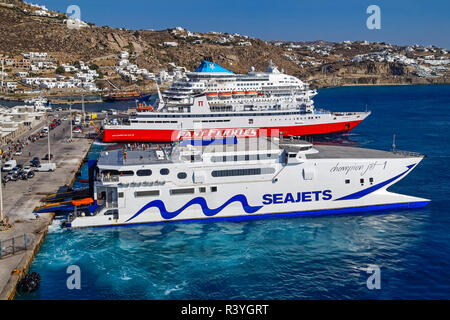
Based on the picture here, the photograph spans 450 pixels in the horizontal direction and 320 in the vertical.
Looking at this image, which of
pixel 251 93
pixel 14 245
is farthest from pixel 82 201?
pixel 251 93

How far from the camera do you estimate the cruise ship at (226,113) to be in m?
60.5

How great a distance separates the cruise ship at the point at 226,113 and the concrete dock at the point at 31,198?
9.24 meters

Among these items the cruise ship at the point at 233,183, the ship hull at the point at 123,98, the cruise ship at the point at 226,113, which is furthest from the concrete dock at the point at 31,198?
the ship hull at the point at 123,98

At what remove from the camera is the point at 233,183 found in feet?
95.3

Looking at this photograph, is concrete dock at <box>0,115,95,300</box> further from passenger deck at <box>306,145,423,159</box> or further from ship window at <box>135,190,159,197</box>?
passenger deck at <box>306,145,423,159</box>

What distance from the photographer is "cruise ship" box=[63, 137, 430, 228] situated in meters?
28.3

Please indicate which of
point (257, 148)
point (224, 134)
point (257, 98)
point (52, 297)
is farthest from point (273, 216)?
point (257, 98)

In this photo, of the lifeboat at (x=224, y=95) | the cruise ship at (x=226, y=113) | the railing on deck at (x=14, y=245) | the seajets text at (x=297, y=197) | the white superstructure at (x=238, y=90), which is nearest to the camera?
the railing on deck at (x=14, y=245)

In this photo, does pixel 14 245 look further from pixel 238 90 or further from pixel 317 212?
pixel 238 90

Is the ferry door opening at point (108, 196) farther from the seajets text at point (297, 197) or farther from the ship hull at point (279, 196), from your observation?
the seajets text at point (297, 197)

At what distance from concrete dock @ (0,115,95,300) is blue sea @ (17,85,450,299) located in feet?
3.17

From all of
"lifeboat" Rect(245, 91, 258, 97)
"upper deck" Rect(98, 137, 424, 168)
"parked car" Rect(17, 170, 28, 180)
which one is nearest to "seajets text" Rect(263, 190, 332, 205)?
"upper deck" Rect(98, 137, 424, 168)
